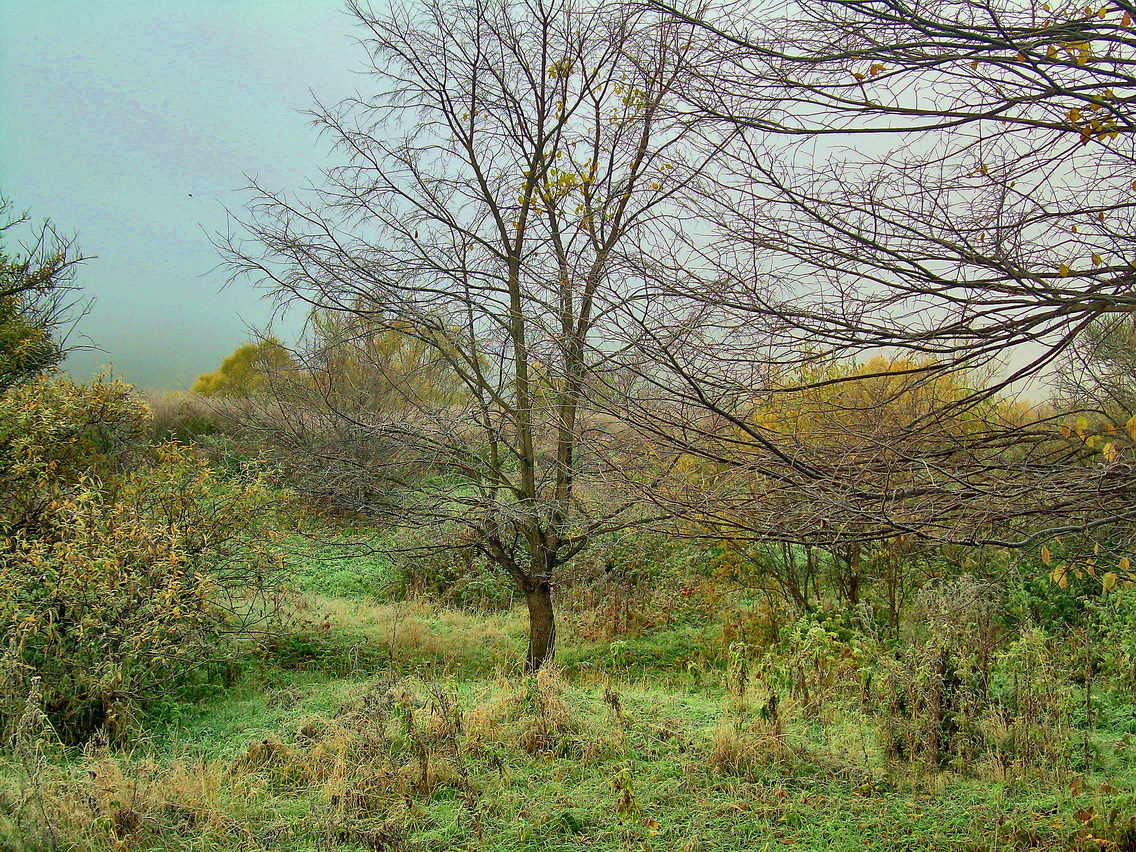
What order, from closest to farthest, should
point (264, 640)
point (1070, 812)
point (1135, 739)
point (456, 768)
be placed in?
point (1070, 812) < point (456, 768) < point (1135, 739) < point (264, 640)

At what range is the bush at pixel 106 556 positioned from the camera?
5.80 meters

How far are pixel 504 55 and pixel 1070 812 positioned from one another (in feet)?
23.7

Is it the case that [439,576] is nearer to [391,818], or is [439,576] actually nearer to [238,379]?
[391,818]

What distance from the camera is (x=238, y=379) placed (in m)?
23.6

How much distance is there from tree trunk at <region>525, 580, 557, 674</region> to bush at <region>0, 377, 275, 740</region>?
2.66 m

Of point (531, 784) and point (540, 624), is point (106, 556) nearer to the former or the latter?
point (531, 784)

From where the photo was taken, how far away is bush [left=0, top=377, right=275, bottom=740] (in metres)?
5.80

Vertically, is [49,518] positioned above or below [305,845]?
above

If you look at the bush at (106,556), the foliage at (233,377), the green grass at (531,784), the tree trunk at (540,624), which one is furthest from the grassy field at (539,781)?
the foliage at (233,377)

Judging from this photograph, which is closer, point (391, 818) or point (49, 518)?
point (391, 818)

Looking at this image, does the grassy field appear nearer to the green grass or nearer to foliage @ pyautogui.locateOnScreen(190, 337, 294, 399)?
the green grass

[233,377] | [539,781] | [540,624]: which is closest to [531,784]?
[539,781]

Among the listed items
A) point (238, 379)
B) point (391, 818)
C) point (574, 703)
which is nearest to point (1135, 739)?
point (574, 703)

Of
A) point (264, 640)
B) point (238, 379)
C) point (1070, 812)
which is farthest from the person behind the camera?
point (238, 379)
